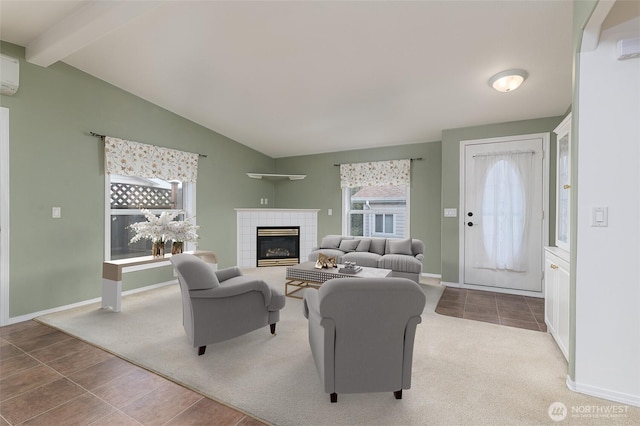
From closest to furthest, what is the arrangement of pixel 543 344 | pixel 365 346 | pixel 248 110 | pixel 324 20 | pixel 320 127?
pixel 365 346 < pixel 324 20 < pixel 543 344 < pixel 248 110 < pixel 320 127

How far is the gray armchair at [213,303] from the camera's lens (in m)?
2.31

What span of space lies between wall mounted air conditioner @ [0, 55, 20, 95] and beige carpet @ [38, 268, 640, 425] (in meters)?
2.39

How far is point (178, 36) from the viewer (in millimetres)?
2836

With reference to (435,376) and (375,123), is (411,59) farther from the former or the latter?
(435,376)

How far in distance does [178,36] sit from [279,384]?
3187mm

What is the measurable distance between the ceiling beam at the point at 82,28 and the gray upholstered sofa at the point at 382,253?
12.4 feet

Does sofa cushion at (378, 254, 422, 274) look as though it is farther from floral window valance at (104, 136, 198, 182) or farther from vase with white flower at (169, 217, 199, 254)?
floral window valance at (104, 136, 198, 182)

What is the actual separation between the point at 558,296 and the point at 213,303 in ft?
9.48

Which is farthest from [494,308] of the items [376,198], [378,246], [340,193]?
[340,193]

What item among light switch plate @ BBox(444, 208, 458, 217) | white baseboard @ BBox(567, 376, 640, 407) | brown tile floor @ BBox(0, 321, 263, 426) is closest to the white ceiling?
light switch plate @ BBox(444, 208, 458, 217)

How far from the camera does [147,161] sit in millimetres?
4262

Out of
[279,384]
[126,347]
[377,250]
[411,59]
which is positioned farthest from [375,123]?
→ [126,347]

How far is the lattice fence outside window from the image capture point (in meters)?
4.08

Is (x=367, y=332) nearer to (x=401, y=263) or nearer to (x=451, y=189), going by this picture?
(x=401, y=263)
